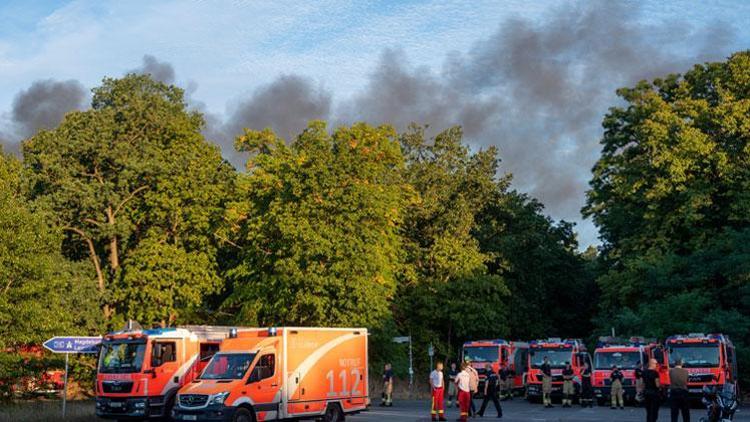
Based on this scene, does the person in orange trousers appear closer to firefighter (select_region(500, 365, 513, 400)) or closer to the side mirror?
the side mirror

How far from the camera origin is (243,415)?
22688 mm

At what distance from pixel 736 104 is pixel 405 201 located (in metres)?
19.9

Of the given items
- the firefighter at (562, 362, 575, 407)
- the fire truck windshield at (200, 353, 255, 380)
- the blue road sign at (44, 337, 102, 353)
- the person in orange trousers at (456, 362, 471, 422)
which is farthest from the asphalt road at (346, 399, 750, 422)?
the blue road sign at (44, 337, 102, 353)

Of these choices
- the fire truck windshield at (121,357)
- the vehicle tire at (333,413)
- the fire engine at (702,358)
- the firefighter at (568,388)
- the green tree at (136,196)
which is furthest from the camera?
the green tree at (136,196)

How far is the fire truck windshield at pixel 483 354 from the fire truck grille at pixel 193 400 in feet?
82.0

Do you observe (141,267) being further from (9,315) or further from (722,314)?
(722,314)

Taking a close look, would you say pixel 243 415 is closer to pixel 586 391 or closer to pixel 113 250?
pixel 586 391

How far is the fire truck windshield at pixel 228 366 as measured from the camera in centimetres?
2320

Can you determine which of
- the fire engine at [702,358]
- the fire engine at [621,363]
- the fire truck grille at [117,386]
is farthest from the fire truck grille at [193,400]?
the fire engine at [621,363]

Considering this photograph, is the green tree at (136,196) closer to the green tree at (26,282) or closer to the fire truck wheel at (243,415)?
the green tree at (26,282)

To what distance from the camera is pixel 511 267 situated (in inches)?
2515

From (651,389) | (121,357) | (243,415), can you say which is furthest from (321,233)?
(651,389)

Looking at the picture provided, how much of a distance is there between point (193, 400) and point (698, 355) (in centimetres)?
2234

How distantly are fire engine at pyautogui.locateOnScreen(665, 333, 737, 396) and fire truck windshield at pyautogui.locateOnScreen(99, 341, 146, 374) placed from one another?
2066cm
